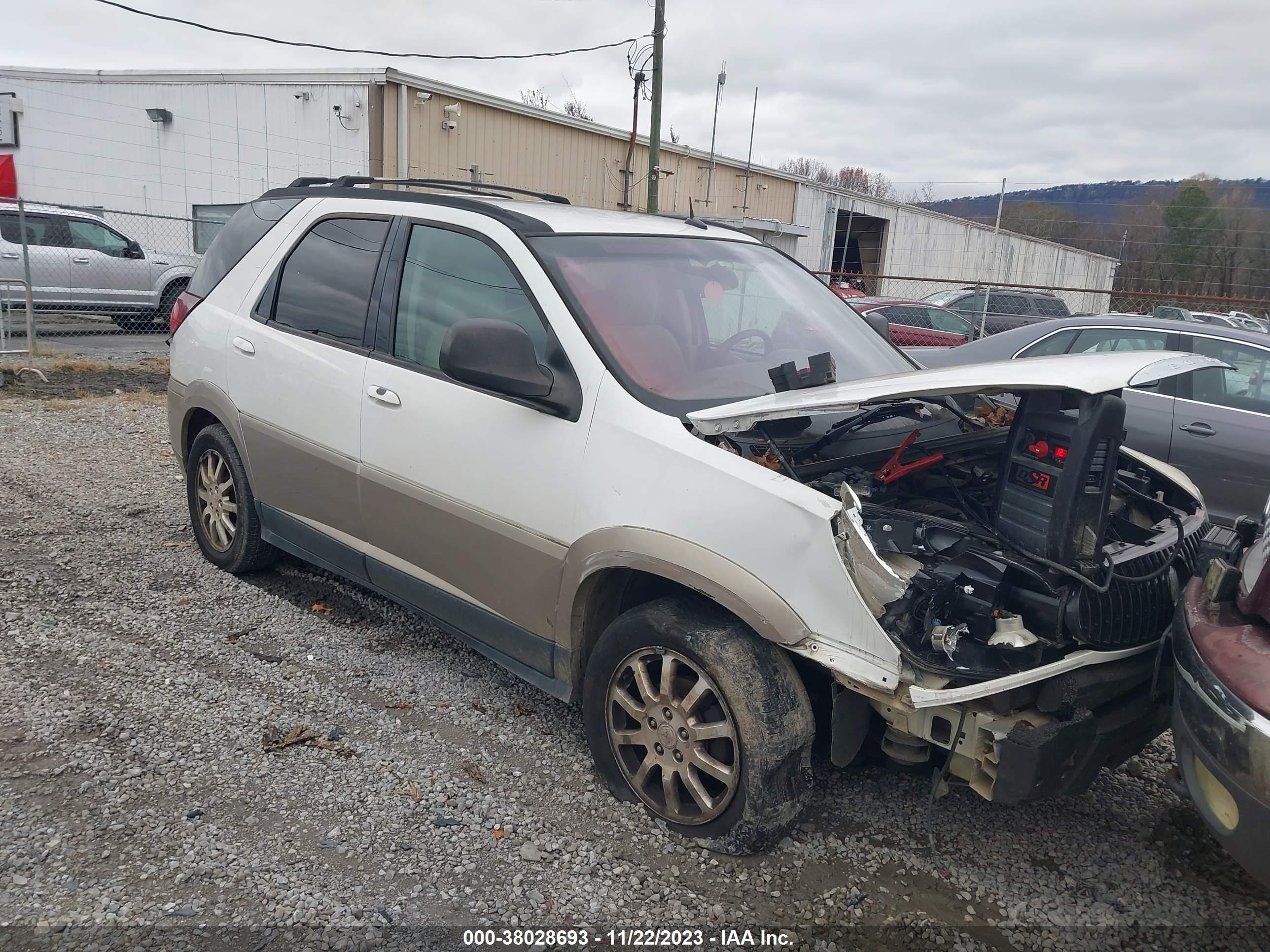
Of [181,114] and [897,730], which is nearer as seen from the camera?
[897,730]

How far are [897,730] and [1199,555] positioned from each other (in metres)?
1.12

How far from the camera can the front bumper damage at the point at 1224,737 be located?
200cm

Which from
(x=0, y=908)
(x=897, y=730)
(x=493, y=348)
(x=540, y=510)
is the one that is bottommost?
(x=0, y=908)

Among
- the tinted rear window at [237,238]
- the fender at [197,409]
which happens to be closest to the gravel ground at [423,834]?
the fender at [197,409]

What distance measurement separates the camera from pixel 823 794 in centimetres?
322

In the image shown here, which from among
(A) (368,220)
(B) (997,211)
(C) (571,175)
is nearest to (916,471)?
(A) (368,220)

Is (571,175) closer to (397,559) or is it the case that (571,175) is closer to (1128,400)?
(1128,400)

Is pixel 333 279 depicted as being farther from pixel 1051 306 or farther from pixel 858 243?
pixel 858 243

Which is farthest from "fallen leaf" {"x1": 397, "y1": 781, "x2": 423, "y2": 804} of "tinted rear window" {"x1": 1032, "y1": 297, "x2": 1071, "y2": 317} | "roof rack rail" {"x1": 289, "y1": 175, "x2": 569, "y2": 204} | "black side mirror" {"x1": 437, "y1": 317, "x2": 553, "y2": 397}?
"tinted rear window" {"x1": 1032, "y1": 297, "x2": 1071, "y2": 317}

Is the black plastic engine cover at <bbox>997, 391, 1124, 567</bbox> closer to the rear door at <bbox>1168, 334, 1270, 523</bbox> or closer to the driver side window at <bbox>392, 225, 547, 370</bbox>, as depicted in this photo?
the driver side window at <bbox>392, 225, 547, 370</bbox>

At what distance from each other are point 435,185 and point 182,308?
1.54m

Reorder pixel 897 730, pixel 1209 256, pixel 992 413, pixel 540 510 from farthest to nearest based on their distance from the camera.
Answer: pixel 1209 256 < pixel 992 413 < pixel 540 510 < pixel 897 730

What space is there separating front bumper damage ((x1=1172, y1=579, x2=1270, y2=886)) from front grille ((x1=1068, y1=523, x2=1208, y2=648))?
0.42ft

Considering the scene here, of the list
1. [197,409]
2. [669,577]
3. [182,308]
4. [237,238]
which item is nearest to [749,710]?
[669,577]
